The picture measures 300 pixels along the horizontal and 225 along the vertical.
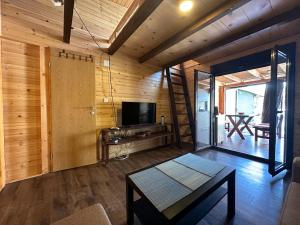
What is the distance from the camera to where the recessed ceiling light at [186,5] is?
1748 millimetres

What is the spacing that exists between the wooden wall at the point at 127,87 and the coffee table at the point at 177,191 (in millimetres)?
1873

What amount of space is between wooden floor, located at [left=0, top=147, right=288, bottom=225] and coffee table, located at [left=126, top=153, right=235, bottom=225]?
255mm

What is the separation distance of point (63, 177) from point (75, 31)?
2.48m

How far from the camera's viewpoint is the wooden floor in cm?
146

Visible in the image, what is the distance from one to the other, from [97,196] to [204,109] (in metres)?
3.09

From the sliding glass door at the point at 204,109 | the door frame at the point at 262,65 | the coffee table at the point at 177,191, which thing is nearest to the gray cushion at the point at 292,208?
the coffee table at the point at 177,191

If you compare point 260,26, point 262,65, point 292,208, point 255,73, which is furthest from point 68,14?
point 255,73

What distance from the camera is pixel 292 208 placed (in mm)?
993

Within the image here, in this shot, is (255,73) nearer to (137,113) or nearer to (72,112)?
(137,113)

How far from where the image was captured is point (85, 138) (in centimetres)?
272

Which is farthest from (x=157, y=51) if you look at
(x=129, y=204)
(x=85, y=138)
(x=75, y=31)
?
(x=129, y=204)

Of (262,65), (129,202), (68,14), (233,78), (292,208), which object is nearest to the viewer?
(292,208)

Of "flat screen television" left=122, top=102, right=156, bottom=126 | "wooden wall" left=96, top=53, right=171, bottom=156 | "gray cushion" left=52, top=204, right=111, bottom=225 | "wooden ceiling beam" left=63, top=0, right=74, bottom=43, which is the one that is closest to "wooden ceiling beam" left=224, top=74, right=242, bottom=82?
"wooden wall" left=96, top=53, right=171, bottom=156

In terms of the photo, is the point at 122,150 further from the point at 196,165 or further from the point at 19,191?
the point at 196,165
